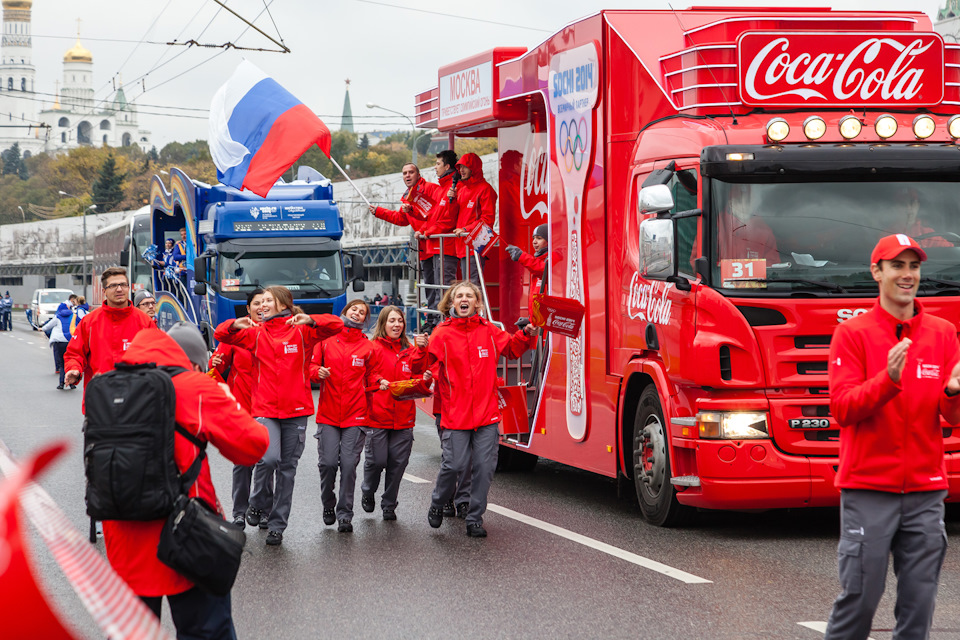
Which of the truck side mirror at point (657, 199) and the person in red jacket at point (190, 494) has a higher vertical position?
the truck side mirror at point (657, 199)

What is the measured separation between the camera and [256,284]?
72.2 ft

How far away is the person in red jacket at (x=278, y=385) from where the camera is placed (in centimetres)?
893

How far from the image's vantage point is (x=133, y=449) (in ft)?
14.3

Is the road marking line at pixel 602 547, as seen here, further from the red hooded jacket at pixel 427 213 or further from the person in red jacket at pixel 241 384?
the red hooded jacket at pixel 427 213

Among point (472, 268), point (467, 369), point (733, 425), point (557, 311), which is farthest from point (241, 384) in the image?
point (472, 268)

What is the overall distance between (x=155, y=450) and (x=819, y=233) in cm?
526

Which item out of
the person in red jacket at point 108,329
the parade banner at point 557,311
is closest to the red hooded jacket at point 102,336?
the person in red jacket at point 108,329

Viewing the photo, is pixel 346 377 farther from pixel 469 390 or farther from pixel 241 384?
pixel 469 390

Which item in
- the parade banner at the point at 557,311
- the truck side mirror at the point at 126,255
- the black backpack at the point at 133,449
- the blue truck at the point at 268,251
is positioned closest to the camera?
the black backpack at the point at 133,449

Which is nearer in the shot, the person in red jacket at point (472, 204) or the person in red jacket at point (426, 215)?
the person in red jacket at point (472, 204)

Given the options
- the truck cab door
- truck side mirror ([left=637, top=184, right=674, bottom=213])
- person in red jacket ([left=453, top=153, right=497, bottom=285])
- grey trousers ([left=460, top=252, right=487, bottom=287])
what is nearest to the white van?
grey trousers ([left=460, top=252, right=487, bottom=287])

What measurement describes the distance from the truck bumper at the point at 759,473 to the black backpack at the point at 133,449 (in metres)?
4.73

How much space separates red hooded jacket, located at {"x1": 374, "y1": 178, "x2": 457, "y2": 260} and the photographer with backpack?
819 centimetres

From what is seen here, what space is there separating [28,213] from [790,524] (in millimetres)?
138792
